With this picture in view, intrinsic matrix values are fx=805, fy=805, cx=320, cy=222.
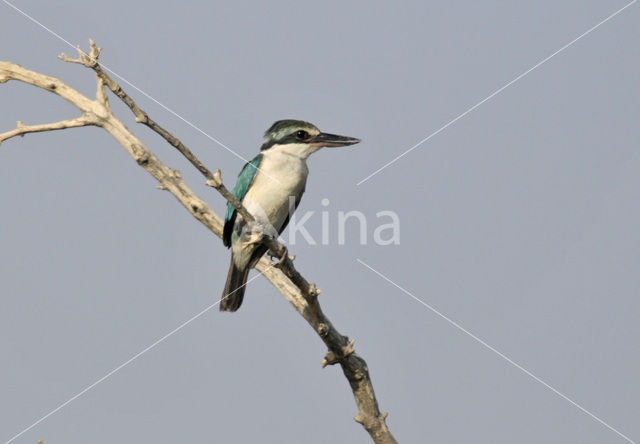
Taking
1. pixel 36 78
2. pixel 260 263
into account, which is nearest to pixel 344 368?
pixel 260 263

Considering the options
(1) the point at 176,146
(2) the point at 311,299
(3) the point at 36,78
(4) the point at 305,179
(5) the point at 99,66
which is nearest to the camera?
(1) the point at 176,146

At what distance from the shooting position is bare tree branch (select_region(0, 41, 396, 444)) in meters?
5.38

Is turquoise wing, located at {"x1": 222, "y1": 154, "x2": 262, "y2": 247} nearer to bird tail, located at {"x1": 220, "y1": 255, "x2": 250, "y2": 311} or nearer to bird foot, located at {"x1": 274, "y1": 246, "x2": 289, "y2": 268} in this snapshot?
bird tail, located at {"x1": 220, "y1": 255, "x2": 250, "y2": 311}

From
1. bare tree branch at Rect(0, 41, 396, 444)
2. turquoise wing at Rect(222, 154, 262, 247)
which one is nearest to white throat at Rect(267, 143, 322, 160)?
turquoise wing at Rect(222, 154, 262, 247)

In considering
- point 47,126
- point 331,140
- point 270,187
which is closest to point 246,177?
point 270,187

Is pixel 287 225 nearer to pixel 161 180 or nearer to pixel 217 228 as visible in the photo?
pixel 217 228

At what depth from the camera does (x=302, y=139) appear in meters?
6.91

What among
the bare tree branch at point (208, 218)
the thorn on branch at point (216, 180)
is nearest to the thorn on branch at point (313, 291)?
the bare tree branch at point (208, 218)

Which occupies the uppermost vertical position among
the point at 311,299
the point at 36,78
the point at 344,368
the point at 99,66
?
the point at 36,78

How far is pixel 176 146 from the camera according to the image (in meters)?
4.66

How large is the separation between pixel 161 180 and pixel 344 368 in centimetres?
193

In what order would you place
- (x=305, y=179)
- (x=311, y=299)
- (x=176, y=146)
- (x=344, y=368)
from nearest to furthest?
(x=176, y=146)
(x=311, y=299)
(x=344, y=368)
(x=305, y=179)

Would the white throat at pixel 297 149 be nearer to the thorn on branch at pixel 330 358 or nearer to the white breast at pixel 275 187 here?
the white breast at pixel 275 187

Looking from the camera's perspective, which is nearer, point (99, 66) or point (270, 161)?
point (99, 66)
